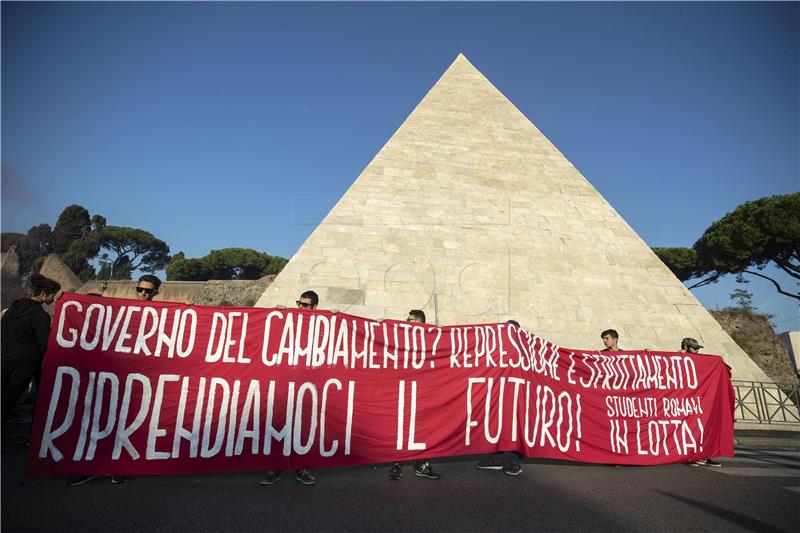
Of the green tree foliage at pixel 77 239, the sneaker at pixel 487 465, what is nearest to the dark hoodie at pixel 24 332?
the sneaker at pixel 487 465

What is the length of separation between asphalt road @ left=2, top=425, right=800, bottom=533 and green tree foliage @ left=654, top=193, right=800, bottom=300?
2694 cm

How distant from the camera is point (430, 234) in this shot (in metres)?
9.48

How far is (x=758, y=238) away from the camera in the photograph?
24.8 m

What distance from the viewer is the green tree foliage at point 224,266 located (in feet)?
162

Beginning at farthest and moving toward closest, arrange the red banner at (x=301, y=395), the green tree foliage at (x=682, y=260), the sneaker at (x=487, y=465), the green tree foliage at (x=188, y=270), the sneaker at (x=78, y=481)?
the green tree foliage at (x=188, y=270) < the green tree foliage at (x=682, y=260) < the sneaker at (x=487, y=465) < the red banner at (x=301, y=395) < the sneaker at (x=78, y=481)

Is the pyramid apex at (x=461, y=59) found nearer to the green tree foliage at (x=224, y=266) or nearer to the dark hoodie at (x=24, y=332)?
the dark hoodie at (x=24, y=332)

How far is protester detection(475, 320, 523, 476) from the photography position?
443cm

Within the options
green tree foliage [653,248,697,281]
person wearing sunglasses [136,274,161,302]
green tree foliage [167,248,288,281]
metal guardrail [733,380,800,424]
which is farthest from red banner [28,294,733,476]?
green tree foliage [167,248,288,281]

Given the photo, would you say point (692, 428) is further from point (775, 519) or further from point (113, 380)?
point (113, 380)

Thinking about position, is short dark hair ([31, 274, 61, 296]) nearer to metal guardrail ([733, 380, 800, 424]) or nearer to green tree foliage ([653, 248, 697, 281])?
metal guardrail ([733, 380, 800, 424])

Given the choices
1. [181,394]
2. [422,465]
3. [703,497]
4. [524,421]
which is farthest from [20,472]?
[703,497]

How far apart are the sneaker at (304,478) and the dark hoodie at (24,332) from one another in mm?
2876

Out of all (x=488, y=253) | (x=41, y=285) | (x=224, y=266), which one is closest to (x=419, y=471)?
(x=41, y=285)

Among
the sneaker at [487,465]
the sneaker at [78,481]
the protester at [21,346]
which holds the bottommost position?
the sneaker at [487,465]
